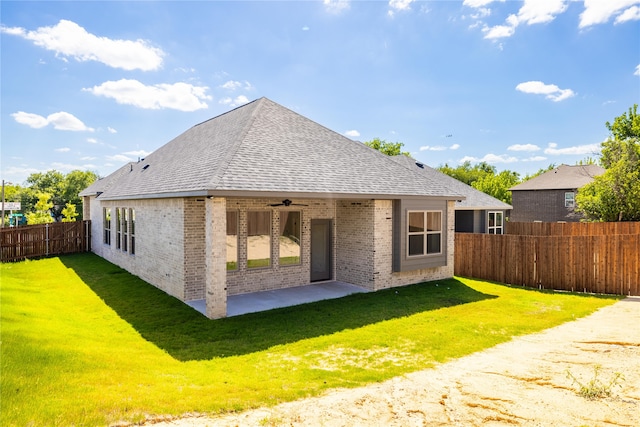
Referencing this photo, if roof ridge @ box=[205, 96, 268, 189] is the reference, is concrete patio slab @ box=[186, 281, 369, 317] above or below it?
below

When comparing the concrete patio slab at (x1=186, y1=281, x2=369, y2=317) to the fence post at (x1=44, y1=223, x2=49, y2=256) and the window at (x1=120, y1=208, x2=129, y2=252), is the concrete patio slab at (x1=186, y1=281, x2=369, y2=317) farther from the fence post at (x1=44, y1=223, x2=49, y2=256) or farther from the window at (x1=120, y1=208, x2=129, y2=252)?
the fence post at (x1=44, y1=223, x2=49, y2=256)

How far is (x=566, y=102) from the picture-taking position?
110 feet

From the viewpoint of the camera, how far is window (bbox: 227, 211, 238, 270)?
10.9m

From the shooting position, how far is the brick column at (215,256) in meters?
8.41

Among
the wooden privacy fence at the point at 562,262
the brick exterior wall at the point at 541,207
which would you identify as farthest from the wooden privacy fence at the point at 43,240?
the brick exterior wall at the point at 541,207

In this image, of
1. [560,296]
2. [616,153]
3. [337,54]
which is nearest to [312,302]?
[560,296]

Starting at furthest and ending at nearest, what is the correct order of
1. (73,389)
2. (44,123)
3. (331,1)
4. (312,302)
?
(44,123) < (331,1) < (312,302) < (73,389)

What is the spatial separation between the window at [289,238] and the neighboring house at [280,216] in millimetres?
34

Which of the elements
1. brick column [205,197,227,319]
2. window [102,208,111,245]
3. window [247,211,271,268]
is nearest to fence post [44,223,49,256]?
window [102,208,111,245]

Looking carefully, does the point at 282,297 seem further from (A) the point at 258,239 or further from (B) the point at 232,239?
(B) the point at 232,239

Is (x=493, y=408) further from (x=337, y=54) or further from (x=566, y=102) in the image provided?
(x=566, y=102)

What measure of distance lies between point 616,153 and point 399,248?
2374cm

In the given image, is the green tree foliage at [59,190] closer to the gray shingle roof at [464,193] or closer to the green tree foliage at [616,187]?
the gray shingle roof at [464,193]

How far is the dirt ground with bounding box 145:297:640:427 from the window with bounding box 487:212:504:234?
18111 millimetres
